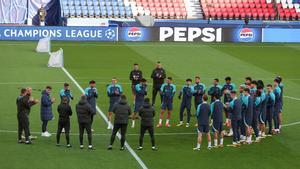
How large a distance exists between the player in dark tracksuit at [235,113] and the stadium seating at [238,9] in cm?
3782

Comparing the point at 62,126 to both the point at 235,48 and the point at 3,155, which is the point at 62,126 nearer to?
Result: the point at 3,155

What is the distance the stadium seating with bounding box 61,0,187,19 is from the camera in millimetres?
59250

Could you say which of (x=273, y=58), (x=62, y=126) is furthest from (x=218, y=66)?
(x=62, y=126)

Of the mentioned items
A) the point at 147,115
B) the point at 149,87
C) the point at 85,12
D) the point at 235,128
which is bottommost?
the point at 235,128

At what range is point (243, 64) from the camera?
43.1 meters

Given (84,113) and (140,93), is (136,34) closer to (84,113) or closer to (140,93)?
(140,93)

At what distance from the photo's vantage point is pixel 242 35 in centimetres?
5353

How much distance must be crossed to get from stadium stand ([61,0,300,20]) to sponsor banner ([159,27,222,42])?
8490 millimetres

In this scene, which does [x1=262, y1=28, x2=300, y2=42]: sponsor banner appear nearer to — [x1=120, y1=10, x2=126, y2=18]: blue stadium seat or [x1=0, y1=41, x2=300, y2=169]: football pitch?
[x1=0, y1=41, x2=300, y2=169]: football pitch

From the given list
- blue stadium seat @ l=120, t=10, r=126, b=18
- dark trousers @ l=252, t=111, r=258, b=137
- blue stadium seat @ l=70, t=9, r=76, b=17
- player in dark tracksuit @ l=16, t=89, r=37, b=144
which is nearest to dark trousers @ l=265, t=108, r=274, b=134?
dark trousers @ l=252, t=111, r=258, b=137

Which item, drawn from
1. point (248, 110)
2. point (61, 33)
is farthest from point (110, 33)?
point (248, 110)

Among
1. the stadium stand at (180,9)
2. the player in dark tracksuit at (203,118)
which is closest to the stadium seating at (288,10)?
the stadium stand at (180,9)

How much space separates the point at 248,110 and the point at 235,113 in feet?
1.95

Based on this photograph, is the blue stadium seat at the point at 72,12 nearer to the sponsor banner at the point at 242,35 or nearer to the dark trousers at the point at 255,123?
the sponsor banner at the point at 242,35
